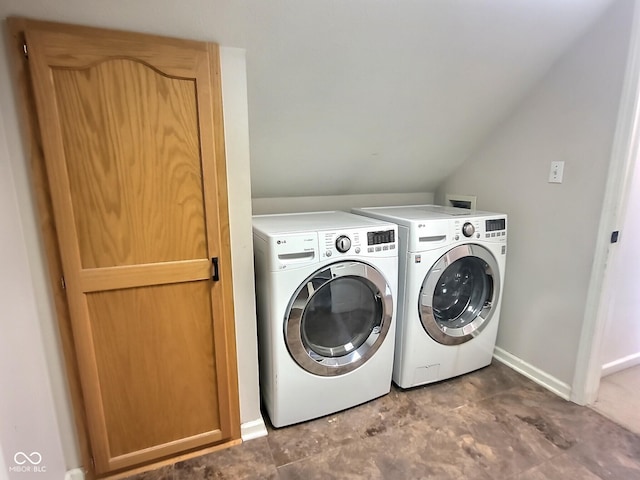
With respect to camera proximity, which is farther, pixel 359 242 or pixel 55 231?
pixel 359 242

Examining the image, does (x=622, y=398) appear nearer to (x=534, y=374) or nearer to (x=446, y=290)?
(x=534, y=374)

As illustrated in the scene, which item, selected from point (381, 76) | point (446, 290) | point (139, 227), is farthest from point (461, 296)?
point (139, 227)

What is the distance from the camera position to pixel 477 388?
2096mm

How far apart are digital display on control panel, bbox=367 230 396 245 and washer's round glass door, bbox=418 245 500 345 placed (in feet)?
1.12

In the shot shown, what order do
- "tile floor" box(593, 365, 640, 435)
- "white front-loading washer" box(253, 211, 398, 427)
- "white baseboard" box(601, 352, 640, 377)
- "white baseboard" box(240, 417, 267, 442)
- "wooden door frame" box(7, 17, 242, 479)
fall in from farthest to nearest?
"white baseboard" box(601, 352, 640, 377) → "tile floor" box(593, 365, 640, 435) → "white baseboard" box(240, 417, 267, 442) → "white front-loading washer" box(253, 211, 398, 427) → "wooden door frame" box(7, 17, 242, 479)

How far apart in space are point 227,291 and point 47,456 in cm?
83

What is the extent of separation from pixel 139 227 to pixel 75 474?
41.1 inches

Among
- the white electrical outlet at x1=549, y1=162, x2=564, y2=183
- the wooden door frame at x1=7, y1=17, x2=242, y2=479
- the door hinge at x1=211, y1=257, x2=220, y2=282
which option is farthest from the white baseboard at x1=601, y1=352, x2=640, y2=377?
the door hinge at x1=211, y1=257, x2=220, y2=282

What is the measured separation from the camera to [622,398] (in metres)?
2.01

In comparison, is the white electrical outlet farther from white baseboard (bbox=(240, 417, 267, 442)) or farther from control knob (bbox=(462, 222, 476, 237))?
A: white baseboard (bbox=(240, 417, 267, 442))

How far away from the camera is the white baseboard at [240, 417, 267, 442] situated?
5.66ft

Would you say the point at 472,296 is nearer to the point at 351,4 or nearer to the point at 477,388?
the point at 477,388

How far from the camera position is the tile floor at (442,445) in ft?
5.04

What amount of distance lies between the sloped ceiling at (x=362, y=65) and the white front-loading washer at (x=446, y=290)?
1.55ft
